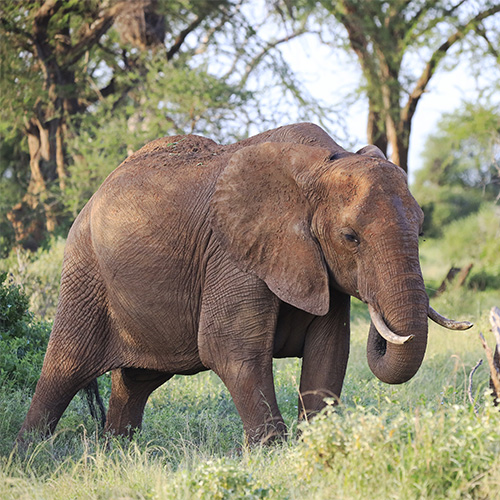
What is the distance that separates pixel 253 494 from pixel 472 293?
12.1 metres

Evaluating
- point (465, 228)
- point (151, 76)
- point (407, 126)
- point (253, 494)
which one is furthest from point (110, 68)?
point (465, 228)

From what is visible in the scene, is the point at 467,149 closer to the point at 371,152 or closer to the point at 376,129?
the point at 376,129

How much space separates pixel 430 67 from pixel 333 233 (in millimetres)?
13916

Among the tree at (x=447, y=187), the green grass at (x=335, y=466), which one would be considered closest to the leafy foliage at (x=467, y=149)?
the tree at (x=447, y=187)

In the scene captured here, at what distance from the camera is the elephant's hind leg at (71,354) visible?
18.6ft

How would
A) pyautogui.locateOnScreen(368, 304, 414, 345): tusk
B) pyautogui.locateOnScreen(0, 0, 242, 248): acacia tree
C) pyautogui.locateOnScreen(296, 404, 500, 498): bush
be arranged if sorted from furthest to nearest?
pyautogui.locateOnScreen(0, 0, 242, 248): acacia tree < pyautogui.locateOnScreen(368, 304, 414, 345): tusk < pyautogui.locateOnScreen(296, 404, 500, 498): bush

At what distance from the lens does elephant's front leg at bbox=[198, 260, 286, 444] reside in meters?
4.82

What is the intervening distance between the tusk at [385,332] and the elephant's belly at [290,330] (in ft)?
2.30

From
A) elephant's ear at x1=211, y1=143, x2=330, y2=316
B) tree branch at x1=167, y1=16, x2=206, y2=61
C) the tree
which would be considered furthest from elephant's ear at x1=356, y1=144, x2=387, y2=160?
the tree

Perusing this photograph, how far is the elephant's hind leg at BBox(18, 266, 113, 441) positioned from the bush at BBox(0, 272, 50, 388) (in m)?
1.09

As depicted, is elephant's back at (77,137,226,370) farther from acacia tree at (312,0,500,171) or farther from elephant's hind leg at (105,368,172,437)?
acacia tree at (312,0,500,171)

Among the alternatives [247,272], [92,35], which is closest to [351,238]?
[247,272]

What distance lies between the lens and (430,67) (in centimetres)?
1770

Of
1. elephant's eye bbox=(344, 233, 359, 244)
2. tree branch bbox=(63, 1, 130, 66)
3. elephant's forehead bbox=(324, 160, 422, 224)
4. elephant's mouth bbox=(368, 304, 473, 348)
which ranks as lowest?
elephant's mouth bbox=(368, 304, 473, 348)
